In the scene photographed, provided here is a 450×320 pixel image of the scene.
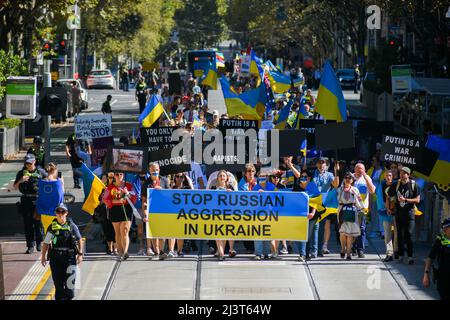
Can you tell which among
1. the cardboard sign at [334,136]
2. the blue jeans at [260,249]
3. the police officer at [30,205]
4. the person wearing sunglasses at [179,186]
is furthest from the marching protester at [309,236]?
the police officer at [30,205]

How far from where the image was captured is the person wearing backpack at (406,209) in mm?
19734

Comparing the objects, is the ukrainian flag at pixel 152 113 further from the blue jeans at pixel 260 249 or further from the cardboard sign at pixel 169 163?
the blue jeans at pixel 260 249

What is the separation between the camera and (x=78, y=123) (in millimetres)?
26875

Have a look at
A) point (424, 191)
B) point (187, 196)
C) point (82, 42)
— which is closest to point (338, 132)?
point (424, 191)

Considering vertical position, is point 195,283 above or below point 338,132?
below

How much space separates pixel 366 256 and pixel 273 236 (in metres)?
1.92

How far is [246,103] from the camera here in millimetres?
30359

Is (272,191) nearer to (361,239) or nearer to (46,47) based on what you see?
(361,239)

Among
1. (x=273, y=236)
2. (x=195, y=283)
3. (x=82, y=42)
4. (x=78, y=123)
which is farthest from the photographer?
(x=82, y=42)

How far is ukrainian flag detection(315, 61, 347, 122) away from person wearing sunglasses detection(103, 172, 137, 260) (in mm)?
5602

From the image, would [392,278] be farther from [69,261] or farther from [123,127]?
[123,127]

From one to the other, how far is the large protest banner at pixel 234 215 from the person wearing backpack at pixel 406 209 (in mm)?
1474

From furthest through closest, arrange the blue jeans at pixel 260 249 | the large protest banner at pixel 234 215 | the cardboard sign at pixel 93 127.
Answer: the cardboard sign at pixel 93 127 → the blue jeans at pixel 260 249 → the large protest banner at pixel 234 215

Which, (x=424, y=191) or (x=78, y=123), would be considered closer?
(x=424, y=191)
